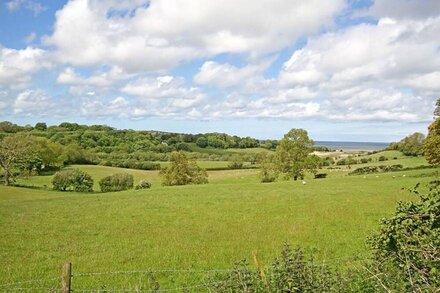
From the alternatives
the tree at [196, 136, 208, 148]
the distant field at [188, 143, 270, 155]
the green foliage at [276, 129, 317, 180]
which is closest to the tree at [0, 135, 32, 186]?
the green foliage at [276, 129, 317, 180]

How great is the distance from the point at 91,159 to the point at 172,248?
109 metres

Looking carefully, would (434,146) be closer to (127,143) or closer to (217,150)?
(217,150)

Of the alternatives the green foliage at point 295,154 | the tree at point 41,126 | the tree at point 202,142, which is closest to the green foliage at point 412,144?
the green foliage at point 295,154

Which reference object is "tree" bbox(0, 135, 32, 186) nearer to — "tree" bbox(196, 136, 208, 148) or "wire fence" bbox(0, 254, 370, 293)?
"wire fence" bbox(0, 254, 370, 293)

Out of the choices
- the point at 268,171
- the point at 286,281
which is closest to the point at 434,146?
the point at 268,171

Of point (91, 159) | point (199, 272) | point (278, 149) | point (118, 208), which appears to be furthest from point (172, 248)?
point (91, 159)

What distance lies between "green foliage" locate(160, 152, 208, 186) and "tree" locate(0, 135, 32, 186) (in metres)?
28.0

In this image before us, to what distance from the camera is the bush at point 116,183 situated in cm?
7656

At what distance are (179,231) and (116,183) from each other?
57934mm

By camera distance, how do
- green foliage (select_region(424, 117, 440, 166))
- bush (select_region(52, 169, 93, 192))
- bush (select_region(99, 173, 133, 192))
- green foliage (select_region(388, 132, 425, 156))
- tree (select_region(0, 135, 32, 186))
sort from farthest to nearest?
green foliage (select_region(388, 132, 425, 156)), bush (select_region(99, 173, 133, 192)), tree (select_region(0, 135, 32, 186)), bush (select_region(52, 169, 93, 192)), green foliage (select_region(424, 117, 440, 166))

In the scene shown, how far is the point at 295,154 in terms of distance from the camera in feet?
213

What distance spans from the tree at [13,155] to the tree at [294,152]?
47992mm

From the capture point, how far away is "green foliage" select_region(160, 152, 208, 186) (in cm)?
7200

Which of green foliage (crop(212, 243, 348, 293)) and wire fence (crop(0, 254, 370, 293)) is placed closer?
green foliage (crop(212, 243, 348, 293))
